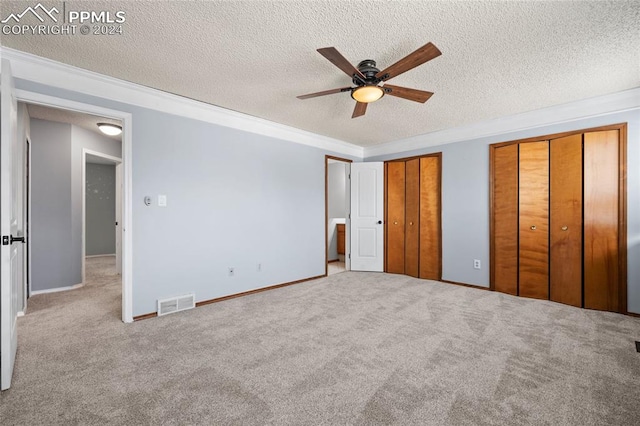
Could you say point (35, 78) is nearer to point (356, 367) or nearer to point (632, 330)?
point (356, 367)

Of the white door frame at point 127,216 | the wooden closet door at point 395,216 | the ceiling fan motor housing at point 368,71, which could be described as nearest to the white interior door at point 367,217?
the wooden closet door at point 395,216

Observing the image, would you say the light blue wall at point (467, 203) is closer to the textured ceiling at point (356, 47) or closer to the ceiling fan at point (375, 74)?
the textured ceiling at point (356, 47)

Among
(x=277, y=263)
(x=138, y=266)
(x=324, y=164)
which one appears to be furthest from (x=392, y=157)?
(x=138, y=266)

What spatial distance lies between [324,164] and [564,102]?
3.38 meters

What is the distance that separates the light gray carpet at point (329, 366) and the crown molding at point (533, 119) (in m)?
2.34

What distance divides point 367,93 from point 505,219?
116 inches

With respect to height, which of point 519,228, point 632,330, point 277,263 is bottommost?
point 632,330

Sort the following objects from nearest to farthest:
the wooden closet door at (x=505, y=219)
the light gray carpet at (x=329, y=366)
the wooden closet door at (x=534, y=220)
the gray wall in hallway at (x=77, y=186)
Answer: the light gray carpet at (x=329, y=366), the wooden closet door at (x=534, y=220), the wooden closet door at (x=505, y=219), the gray wall in hallway at (x=77, y=186)

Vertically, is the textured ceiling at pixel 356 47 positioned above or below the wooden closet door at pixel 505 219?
above

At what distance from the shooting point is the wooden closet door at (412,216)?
5.00 metres

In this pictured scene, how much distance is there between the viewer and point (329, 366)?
2078 millimetres

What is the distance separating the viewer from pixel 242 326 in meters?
2.81

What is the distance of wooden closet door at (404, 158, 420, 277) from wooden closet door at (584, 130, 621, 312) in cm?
219

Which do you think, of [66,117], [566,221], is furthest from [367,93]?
[66,117]
